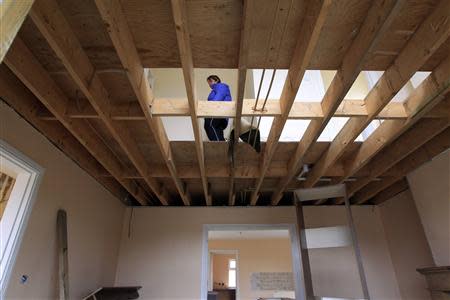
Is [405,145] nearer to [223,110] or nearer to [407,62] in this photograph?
[407,62]

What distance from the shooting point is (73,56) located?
1.76m

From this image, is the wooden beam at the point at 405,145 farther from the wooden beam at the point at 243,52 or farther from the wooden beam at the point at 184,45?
the wooden beam at the point at 184,45

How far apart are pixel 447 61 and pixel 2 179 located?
12.3 feet

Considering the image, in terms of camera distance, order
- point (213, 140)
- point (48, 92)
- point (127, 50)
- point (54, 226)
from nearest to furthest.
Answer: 1. point (127, 50)
2. point (48, 92)
3. point (54, 226)
4. point (213, 140)

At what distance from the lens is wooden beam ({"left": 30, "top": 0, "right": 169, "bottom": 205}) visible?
148 cm

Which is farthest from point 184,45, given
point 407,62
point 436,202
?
point 436,202

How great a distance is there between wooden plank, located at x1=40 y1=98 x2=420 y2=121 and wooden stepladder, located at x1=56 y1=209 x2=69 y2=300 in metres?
1.11

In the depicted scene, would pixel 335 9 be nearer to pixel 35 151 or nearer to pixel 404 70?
pixel 404 70

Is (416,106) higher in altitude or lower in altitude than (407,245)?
higher

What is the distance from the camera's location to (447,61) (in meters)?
1.94

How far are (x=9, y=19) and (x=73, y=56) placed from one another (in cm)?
121

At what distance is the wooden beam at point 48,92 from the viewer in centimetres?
180

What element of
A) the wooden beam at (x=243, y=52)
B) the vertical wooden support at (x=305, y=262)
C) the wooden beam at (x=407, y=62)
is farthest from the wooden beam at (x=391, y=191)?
the wooden beam at (x=243, y=52)

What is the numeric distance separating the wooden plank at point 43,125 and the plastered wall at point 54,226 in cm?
6
